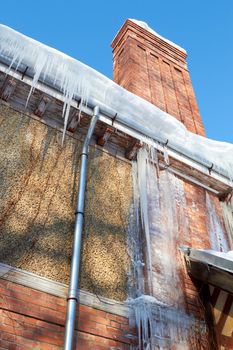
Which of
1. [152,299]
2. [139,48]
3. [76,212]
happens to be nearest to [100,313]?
[152,299]

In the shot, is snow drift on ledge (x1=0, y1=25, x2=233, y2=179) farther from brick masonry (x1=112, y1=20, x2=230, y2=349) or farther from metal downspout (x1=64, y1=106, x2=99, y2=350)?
brick masonry (x1=112, y1=20, x2=230, y2=349)

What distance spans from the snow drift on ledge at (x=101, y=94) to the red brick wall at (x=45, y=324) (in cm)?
221

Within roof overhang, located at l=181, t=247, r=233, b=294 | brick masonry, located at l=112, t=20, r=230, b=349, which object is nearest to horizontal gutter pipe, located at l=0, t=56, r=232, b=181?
brick masonry, located at l=112, t=20, r=230, b=349

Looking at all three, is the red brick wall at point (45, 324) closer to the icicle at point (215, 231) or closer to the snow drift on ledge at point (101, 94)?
the icicle at point (215, 231)

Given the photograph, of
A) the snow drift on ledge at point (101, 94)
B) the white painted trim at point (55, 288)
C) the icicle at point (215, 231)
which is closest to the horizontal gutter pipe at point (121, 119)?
the snow drift on ledge at point (101, 94)

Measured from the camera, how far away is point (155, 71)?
9305 millimetres

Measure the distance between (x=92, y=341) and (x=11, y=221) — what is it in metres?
1.27

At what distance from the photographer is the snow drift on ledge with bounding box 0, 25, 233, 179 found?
4.94m

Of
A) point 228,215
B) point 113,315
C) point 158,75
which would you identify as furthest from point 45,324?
point 158,75

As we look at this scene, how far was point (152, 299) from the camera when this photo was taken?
3996mm

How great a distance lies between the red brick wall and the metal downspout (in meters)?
0.10

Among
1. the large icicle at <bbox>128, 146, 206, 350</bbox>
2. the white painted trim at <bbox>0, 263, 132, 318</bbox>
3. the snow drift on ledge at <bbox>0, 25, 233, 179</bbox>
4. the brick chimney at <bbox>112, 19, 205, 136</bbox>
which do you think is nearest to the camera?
the white painted trim at <bbox>0, 263, 132, 318</bbox>

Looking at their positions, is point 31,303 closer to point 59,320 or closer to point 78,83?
point 59,320

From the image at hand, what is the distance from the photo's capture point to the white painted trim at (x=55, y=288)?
3436 mm
